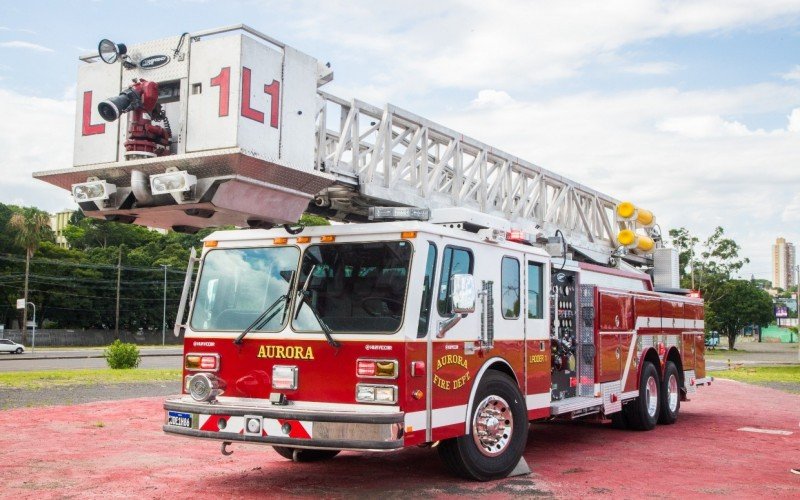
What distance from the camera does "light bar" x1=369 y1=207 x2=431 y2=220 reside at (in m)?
7.37

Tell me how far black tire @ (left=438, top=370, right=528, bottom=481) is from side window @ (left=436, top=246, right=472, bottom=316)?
3.20ft

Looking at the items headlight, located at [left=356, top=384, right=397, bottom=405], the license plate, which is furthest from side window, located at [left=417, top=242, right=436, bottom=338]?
the license plate

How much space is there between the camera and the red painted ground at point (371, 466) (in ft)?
23.8

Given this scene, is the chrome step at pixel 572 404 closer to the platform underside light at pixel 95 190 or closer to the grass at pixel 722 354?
the platform underside light at pixel 95 190

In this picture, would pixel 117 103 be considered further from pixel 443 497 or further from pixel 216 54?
pixel 443 497

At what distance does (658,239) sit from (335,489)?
966 cm

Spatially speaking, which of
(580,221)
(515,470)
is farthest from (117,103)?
(580,221)

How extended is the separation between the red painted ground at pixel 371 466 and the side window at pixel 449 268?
1.62m

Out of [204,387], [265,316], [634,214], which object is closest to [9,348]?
[634,214]

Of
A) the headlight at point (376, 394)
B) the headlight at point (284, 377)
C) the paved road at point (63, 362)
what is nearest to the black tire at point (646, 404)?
the headlight at point (376, 394)

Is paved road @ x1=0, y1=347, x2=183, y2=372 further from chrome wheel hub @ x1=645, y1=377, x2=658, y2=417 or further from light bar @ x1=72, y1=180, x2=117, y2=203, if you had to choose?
light bar @ x1=72, y1=180, x2=117, y2=203

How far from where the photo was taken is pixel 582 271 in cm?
1020

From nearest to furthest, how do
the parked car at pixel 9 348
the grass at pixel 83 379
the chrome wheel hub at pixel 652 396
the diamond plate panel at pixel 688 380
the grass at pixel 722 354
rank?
the chrome wheel hub at pixel 652 396, the diamond plate panel at pixel 688 380, the grass at pixel 83 379, the parked car at pixel 9 348, the grass at pixel 722 354

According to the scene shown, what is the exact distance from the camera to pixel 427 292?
7.02 m
